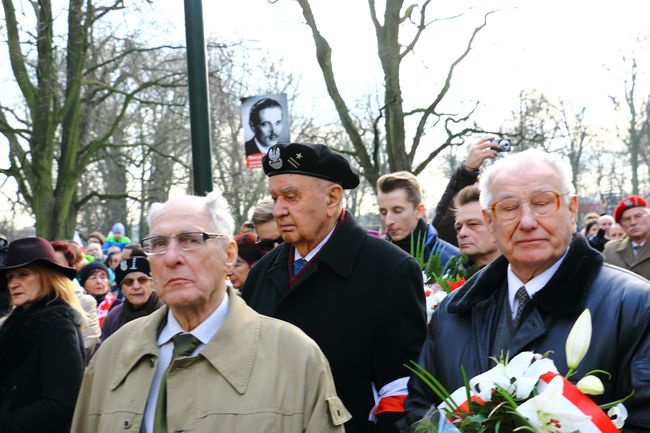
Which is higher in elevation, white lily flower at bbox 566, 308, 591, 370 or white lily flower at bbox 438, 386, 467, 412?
white lily flower at bbox 566, 308, 591, 370

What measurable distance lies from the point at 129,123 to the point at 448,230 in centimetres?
3058

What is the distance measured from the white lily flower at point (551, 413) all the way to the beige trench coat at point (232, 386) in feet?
2.75

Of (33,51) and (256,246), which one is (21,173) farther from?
(256,246)

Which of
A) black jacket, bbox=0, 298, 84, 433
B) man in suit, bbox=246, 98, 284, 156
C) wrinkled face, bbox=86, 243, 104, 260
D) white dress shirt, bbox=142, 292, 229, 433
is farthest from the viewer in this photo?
wrinkled face, bbox=86, 243, 104, 260

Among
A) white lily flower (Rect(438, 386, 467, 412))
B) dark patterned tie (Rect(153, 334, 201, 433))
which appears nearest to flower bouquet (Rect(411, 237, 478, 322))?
dark patterned tie (Rect(153, 334, 201, 433))

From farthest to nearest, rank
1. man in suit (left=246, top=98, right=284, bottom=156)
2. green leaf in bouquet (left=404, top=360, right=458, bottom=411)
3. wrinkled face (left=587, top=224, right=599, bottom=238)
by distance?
wrinkled face (left=587, top=224, right=599, bottom=238) → man in suit (left=246, top=98, right=284, bottom=156) → green leaf in bouquet (left=404, top=360, right=458, bottom=411)

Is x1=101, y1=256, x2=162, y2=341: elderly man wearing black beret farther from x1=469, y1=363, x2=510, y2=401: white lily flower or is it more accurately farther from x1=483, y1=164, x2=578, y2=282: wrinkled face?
x1=469, y1=363, x2=510, y2=401: white lily flower

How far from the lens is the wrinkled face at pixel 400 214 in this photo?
6023mm

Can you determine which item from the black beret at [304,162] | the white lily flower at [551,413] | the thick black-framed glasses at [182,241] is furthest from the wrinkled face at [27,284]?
the white lily flower at [551,413]

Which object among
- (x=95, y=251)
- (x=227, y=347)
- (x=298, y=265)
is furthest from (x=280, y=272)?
(x=95, y=251)

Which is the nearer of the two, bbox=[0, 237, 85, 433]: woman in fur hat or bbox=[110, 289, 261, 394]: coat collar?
bbox=[110, 289, 261, 394]: coat collar

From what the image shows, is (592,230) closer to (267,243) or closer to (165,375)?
(267,243)

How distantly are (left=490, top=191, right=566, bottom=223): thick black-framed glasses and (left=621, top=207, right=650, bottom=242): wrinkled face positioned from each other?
7.12 m

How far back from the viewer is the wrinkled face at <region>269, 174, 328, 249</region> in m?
4.30
